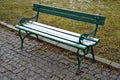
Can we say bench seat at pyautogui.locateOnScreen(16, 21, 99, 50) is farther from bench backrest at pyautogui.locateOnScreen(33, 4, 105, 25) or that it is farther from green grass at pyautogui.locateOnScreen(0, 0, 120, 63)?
green grass at pyautogui.locateOnScreen(0, 0, 120, 63)

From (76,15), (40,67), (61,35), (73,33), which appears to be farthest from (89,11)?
(40,67)

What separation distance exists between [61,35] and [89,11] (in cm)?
385

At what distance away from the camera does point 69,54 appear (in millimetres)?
5320

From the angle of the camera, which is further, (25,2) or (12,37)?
(25,2)

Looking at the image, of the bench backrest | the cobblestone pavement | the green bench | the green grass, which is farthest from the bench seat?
the green grass

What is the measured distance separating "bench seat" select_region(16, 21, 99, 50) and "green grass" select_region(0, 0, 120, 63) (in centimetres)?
84

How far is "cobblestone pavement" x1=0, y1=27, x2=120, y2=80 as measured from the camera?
448 cm

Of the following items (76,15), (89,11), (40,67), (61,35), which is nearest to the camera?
(40,67)

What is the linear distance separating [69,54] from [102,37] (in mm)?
1369

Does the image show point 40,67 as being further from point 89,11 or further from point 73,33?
point 89,11

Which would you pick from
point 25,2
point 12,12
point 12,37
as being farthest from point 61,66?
point 25,2

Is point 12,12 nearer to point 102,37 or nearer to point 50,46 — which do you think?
point 50,46

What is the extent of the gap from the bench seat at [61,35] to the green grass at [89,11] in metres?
0.84

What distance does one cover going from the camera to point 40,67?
4.81m
